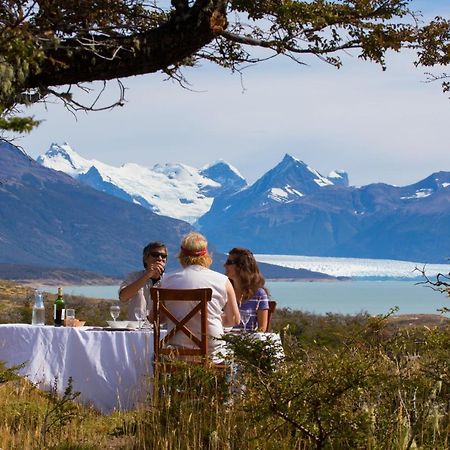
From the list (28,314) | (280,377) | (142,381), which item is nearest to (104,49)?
(142,381)

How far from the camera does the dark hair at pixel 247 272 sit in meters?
7.71

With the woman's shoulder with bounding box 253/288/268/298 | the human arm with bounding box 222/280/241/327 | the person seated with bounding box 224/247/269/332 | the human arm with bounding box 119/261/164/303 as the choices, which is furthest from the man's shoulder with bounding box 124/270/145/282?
the human arm with bounding box 222/280/241/327

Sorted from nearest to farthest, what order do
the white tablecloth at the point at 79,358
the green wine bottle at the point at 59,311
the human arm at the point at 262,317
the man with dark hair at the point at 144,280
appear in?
1. the human arm at the point at 262,317
2. the white tablecloth at the point at 79,358
3. the man with dark hair at the point at 144,280
4. the green wine bottle at the point at 59,311

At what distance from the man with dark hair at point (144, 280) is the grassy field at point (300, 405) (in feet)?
5.47

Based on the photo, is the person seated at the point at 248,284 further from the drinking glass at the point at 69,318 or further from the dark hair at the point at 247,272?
the drinking glass at the point at 69,318

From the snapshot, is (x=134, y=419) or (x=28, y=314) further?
(x=28, y=314)

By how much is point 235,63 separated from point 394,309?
14.7 feet

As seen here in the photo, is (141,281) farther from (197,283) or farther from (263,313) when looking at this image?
(197,283)

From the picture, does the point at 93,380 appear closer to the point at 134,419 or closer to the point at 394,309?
the point at 134,419

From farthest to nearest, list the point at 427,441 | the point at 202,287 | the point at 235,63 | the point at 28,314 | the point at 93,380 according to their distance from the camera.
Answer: the point at 28,314 < the point at 235,63 < the point at 93,380 < the point at 202,287 < the point at 427,441

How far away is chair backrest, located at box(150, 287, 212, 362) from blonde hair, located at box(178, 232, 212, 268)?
0.23 metres

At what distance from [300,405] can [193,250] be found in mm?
2174

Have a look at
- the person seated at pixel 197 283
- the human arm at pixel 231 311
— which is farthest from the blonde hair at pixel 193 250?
the human arm at pixel 231 311

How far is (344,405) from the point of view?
4809 millimetres
